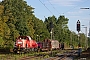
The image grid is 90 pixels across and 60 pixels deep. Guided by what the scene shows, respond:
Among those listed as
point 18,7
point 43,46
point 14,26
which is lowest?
point 43,46

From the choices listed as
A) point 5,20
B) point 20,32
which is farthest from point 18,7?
point 5,20

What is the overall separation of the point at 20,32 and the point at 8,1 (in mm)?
10517

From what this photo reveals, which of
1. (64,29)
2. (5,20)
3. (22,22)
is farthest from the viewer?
(64,29)

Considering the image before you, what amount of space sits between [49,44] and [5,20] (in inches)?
595

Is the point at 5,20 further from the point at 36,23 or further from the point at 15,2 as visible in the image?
the point at 36,23

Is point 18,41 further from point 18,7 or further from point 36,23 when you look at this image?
point 36,23

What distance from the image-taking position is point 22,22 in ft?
294

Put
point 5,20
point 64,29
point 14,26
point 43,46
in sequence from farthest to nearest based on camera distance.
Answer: point 64,29
point 14,26
point 5,20
point 43,46

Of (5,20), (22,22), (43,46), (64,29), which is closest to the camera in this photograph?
(43,46)

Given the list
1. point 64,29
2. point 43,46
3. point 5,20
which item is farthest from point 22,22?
point 64,29

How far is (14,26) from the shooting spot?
274 feet

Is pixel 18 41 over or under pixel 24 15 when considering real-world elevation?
under

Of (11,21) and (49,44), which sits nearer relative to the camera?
(49,44)

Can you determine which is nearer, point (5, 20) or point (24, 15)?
point (5, 20)
